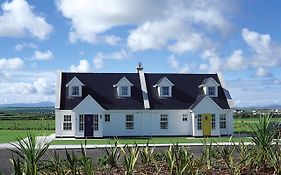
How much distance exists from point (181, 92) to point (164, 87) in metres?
Answer: 1.63

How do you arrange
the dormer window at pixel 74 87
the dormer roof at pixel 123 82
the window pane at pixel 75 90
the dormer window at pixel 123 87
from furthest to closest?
the dormer roof at pixel 123 82 < the dormer window at pixel 123 87 < the window pane at pixel 75 90 < the dormer window at pixel 74 87

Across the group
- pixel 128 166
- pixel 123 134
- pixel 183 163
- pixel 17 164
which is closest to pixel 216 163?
pixel 183 163

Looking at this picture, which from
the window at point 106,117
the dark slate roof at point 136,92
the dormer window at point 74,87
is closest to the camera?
the window at point 106,117

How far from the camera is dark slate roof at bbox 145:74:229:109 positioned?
40594mm

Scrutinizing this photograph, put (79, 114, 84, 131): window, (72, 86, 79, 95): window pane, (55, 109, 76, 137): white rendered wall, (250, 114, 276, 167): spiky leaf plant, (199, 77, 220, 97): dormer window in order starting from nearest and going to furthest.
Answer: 1. (250, 114, 276, 167): spiky leaf plant
2. (79, 114, 84, 131): window
3. (55, 109, 76, 137): white rendered wall
4. (72, 86, 79, 95): window pane
5. (199, 77, 220, 97): dormer window

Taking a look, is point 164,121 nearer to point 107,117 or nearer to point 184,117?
point 184,117

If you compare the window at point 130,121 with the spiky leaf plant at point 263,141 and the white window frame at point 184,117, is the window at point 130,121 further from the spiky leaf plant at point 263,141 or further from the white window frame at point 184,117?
the spiky leaf plant at point 263,141

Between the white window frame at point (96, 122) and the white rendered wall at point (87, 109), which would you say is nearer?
the white rendered wall at point (87, 109)

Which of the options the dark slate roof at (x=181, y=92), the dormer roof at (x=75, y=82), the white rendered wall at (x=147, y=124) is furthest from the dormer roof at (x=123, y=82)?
the dormer roof at (x=75, y=82)

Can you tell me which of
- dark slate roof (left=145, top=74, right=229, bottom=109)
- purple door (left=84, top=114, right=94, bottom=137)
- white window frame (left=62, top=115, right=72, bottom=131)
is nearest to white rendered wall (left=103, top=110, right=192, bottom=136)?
dark slate roof (left=145, top=74, right=229, bottom=109)

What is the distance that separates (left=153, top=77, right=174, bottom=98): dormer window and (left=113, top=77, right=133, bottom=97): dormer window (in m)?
2.56

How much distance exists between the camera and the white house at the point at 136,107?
127 ft

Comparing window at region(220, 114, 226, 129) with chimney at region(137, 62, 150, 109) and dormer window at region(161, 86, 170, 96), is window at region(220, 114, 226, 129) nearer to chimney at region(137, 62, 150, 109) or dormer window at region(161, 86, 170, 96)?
dormer window at region(161, 86, 170, 96)

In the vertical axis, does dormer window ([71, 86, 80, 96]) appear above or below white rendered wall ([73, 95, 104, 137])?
above
